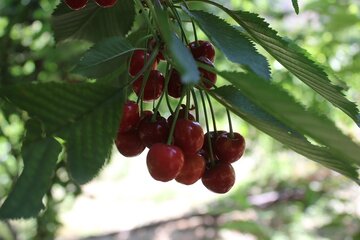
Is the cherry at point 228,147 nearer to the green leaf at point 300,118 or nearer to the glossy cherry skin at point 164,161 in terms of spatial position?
the glossy cherry skin at point 164,161

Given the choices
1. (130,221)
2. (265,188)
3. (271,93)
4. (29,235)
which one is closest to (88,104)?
(271,93)

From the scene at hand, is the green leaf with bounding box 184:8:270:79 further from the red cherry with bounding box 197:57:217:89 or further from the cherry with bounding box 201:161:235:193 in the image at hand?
the cherry with bounding box 201:161:235:193

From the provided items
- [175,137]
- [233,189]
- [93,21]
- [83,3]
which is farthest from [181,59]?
[233,189]

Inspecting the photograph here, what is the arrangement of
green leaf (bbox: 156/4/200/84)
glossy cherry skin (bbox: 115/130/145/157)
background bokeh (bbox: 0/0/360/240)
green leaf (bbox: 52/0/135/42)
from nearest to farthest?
1. green leaf (bbox: 156/4/200/84)
2. glossy cherry skin (bbox: 115/130/145/157)
3. green leaf (bbox: 52/0/135/42)
4. background bokeh (bbox: 0/0/360/240)

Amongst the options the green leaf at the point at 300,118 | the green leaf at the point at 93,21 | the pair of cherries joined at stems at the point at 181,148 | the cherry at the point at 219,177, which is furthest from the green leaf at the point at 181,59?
the green leaf at the point at 93,21

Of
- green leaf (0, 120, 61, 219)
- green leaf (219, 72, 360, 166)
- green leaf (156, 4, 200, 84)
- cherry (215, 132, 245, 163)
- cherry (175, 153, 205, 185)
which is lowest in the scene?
green leaf (0, 120, 61, 219)

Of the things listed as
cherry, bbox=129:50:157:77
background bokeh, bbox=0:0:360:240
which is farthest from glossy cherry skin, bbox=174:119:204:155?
background bokeh, bbox=0:0:360:240

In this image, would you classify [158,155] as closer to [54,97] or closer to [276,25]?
[54,97]
